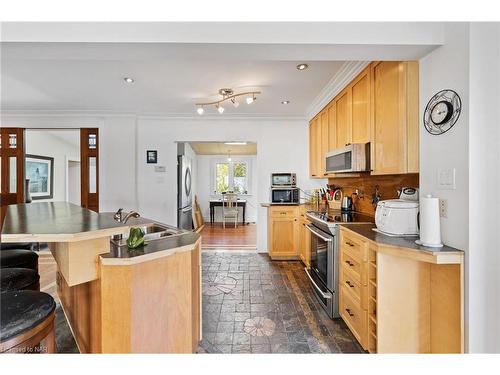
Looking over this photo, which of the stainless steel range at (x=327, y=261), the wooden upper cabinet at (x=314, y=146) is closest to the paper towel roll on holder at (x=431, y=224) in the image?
the stainless steel range at (x=327, y=261)

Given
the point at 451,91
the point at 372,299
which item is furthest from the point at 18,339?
the point at 451,91

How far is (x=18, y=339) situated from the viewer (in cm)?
93

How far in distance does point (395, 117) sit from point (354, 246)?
1.06 metres

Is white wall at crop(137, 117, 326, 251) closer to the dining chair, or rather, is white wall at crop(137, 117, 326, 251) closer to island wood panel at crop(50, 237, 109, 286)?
the dining chair

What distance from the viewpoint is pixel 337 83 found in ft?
9.09

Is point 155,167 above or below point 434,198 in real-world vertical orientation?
above

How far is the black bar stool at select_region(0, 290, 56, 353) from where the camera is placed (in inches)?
36.2

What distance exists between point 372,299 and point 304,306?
2.94 feet

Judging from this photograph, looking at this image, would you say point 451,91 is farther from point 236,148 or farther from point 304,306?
point 236,148

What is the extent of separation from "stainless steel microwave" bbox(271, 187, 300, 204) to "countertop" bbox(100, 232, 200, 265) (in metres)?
2.62

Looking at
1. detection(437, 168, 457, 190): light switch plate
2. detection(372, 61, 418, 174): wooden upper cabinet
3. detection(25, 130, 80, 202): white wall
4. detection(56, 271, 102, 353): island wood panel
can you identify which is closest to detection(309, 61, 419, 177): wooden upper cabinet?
detection(372, 61, 418, 174): wooden upper cabinet

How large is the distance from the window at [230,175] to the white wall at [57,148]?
12.5ft
